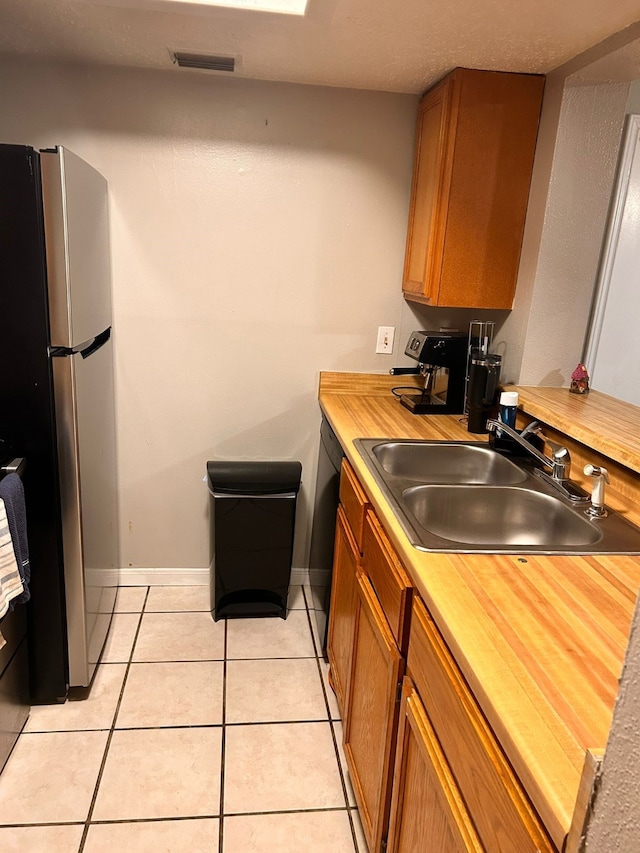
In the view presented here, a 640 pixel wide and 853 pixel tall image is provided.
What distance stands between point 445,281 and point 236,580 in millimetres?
1414

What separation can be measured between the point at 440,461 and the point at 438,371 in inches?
23.7

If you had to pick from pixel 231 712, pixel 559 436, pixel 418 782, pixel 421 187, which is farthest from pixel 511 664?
pixel 421 187

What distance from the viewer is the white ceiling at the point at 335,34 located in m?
1.63

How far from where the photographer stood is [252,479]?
247 cm

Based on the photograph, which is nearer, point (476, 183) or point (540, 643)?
point (540, 643)

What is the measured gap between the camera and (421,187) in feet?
7.87

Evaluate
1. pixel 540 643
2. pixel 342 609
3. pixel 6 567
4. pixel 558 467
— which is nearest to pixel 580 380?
pixel 558 467

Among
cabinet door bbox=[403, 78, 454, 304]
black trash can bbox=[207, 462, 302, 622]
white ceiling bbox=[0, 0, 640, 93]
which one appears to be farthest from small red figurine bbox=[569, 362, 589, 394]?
black trash can bbox=[207, 462, 302, 622]

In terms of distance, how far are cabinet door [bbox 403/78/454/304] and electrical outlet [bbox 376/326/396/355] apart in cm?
19

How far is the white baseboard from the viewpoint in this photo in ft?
9.23

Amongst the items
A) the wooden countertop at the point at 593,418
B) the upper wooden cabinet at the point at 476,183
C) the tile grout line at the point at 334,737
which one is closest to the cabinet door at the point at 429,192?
the upper wooden cabinet at the point at 476,183

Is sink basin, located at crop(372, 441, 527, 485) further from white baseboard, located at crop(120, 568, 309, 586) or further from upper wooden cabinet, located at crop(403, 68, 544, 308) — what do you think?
white baseboard, located at crop(120, 568, 309, 586)

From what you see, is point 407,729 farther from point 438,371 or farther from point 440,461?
point 438,371

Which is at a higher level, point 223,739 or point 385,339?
point 385,339
